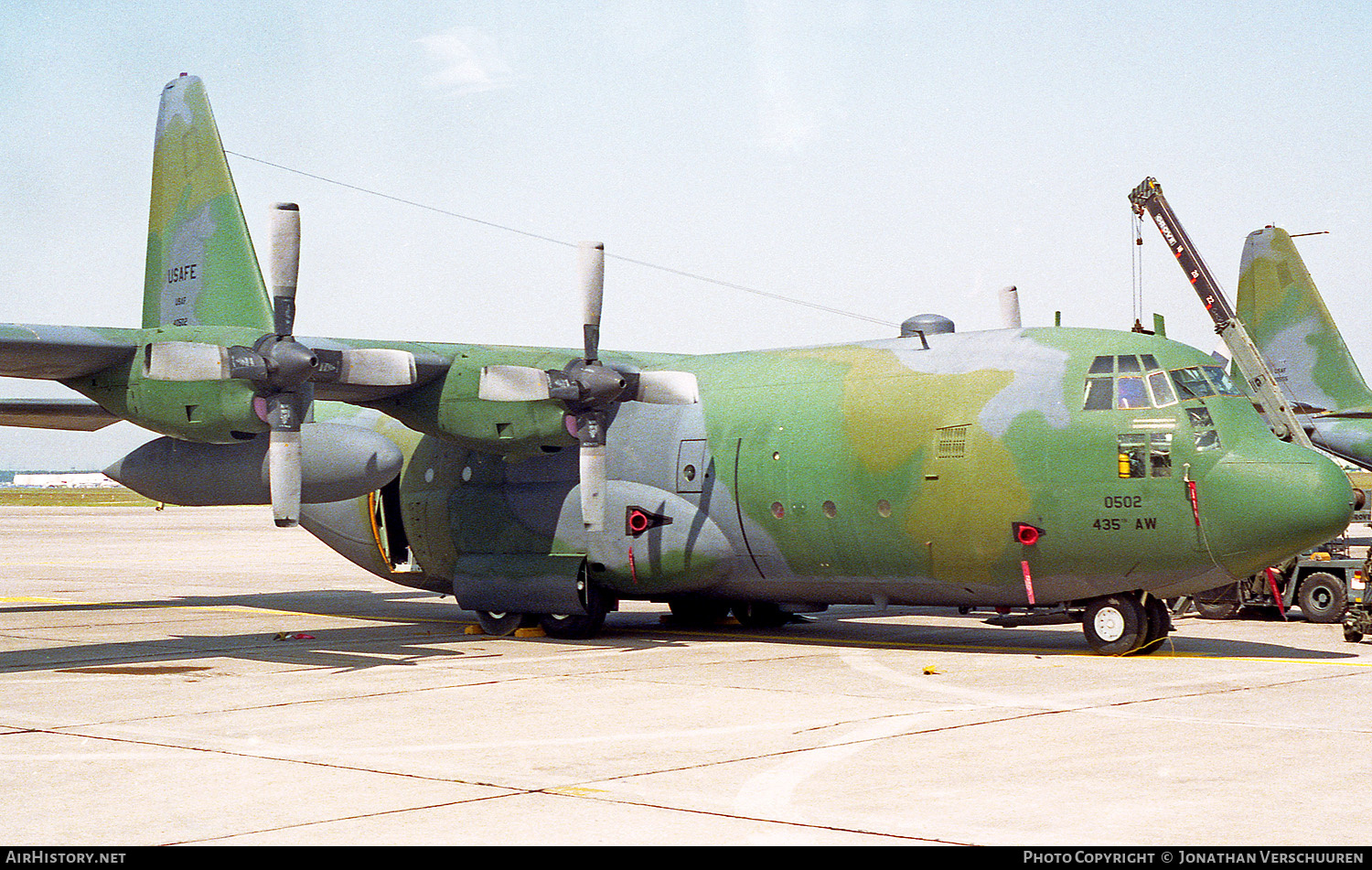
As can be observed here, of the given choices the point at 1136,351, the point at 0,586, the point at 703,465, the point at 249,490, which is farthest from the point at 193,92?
the point at 1136,351

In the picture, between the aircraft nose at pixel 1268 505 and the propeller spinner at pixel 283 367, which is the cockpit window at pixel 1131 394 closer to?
the aircraft nose at pixel 1268 505

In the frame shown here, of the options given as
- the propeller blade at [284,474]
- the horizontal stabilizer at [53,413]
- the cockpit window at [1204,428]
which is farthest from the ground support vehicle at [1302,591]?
the horizontal stabilizer at [53,413]

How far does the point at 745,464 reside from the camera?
1839cm

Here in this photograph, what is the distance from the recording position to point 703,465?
18.9 meters

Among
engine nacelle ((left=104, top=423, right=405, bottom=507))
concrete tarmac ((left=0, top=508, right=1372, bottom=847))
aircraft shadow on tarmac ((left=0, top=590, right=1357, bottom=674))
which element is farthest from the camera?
engine nacelle ((left=104, top=423, right=405, bottom=507))

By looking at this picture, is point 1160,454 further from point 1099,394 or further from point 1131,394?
point 1099,394

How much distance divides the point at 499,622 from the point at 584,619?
1.49 m

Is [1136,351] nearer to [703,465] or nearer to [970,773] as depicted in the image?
[703,465]

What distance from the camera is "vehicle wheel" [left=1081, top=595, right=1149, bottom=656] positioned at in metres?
16.2

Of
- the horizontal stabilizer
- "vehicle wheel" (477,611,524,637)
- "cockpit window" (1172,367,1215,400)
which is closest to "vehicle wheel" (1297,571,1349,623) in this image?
"cockpit window" (1172,367,1215,400)

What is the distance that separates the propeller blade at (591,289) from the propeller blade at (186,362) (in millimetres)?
4672

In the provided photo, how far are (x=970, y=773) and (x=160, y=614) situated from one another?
18828mm

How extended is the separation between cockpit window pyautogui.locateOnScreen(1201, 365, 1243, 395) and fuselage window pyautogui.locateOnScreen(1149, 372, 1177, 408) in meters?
0.60

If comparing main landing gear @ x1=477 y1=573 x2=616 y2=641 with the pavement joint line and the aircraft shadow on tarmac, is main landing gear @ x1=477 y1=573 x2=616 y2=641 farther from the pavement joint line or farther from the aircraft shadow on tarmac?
the pavement joint line
